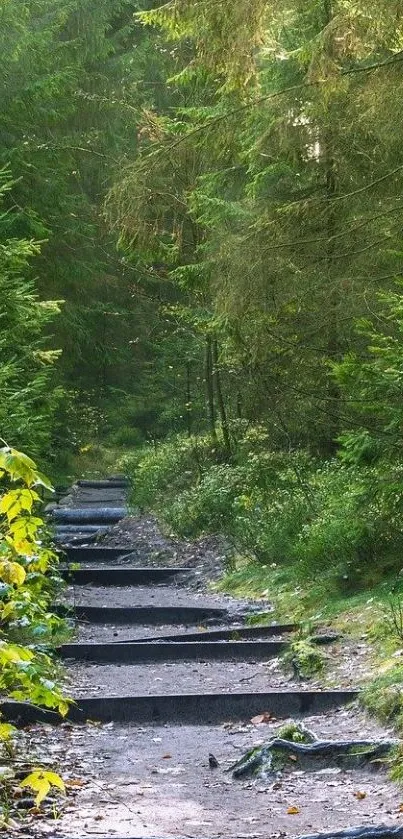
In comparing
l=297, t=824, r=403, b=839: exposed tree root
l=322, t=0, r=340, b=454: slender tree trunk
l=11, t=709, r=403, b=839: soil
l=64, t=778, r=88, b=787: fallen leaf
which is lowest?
l=11, t=709, r=403, b=839: soil

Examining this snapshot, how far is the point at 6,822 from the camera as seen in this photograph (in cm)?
491

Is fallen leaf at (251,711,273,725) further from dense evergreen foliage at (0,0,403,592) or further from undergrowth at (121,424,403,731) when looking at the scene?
dense evergreen foliage at (0,0,403,592)

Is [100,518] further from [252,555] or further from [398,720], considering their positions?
[398,720]

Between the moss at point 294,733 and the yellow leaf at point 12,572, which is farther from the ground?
the yellow leaf at point 12,572

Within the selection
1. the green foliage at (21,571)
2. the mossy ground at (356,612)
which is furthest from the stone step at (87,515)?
the green foliage at (21,571)

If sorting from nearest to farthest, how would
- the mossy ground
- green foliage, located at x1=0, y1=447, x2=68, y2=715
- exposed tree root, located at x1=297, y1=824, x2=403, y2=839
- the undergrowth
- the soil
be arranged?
green foliage, located at x1=0, y1=447, x2=68, y2=715, exposed tree root, located at x1=297, y1=824, x2=403, y2=839, the soil, the mossy ground, the undergrowth

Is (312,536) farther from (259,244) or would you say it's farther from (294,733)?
(294,733)

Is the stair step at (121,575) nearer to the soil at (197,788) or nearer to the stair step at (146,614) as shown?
the stair step at (146,614)

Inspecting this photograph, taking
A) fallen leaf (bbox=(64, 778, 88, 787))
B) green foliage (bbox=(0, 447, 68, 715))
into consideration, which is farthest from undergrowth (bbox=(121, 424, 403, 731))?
green foliage (bbox=(0, 447, 68, 715))

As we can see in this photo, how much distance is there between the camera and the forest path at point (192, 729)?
5.35m

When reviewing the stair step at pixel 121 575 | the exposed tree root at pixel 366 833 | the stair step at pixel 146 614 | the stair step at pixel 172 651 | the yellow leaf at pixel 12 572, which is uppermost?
the yellow leaf at pixel 12 572

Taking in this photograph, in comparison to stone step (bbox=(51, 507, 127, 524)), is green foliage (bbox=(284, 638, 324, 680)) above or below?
below

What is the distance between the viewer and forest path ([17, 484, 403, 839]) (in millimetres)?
5352

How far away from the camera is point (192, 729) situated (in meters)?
7.43
